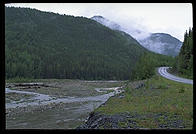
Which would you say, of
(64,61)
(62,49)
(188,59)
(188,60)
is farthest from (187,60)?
(62,49)

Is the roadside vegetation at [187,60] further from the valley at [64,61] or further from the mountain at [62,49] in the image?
the mountain at [62,49]

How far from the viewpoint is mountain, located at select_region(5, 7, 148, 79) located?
7775 cm

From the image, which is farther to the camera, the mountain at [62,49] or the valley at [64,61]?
the mountain at [62,49]


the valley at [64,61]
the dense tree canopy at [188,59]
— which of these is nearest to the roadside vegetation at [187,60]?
the dense tree canopy at [188,59]

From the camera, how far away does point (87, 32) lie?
433 feet

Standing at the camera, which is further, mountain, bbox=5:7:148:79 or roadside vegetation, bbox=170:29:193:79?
mountain, bbox=5:7:148:79

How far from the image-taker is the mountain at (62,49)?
77.8 m

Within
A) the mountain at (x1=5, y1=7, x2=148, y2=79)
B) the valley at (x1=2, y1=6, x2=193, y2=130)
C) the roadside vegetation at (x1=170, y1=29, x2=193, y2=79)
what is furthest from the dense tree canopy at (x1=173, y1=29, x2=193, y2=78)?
the mountain at (x1=5, y1=7, x2=148, y2=79)

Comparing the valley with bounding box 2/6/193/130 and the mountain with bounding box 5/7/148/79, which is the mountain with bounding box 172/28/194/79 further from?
the mountain with bounding box 5/7/148/79

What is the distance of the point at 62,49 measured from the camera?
108 meters

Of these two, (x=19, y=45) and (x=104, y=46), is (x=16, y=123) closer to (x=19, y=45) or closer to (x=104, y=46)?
(x=19, y=45)

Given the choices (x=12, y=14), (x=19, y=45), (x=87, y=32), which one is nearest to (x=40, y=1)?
(x=19, y=45)

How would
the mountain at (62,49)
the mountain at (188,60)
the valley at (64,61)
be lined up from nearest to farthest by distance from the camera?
the mountain at (188,60), the valley at (64,61), the mountain at (62,49)

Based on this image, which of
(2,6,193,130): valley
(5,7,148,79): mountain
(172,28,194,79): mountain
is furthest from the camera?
(5,7,148,79): mountain
